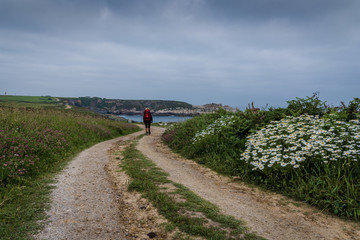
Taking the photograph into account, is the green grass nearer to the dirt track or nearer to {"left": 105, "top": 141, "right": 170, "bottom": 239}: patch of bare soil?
{"left": 105, "top": 141, "right": 170, "bottom": 239}: patch of bare soil

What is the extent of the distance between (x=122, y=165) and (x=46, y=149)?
3244 millimetres

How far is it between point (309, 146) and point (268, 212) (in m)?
2.40

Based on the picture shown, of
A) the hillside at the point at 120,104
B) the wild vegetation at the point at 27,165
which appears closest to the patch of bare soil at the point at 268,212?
the wild vegetation at the point at 27,165

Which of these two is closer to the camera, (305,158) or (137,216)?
(137,216)

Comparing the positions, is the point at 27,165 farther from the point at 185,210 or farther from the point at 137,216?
the point at 185,210

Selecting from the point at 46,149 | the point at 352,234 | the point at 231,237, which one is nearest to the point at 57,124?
the point at 46,149

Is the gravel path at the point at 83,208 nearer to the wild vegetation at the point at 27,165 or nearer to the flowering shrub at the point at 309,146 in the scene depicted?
the wild vegetation at the point at 27,165

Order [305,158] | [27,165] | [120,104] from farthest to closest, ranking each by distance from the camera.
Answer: [120,104]
[27,165]
[305,158]

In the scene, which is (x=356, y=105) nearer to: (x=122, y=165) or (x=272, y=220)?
(x=272, y=220)

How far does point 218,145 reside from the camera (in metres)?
9.62

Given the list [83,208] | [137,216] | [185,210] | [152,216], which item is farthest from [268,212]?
[83,208]

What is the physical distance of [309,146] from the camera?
19.9 ft

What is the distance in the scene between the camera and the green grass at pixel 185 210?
12.8 ft

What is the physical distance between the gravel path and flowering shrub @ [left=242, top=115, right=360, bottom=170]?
14.5 ft
